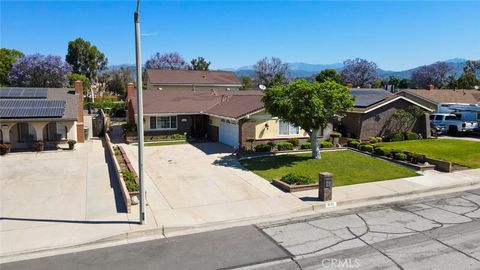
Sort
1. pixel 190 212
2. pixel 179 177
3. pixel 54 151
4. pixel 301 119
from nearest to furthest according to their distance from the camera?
pixel 190 212 → pixel 179 177 → pixel 301 119 → pixel 54 151

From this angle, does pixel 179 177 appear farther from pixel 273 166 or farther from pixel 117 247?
pixel 117 247

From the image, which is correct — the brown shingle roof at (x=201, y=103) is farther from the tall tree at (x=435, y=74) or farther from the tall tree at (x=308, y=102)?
the tall tree at (x=435, y=74)

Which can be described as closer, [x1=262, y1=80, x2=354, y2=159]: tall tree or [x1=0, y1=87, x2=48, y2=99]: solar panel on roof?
[x1=262, y1=80, x2=354, y2=159]: tall tree

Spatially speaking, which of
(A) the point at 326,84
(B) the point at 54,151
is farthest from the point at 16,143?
(A) the point at 326,84

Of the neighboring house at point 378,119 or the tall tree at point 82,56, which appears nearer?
the neighboring house at point 378,119

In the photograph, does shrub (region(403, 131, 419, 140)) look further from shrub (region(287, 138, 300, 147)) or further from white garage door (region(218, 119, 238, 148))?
white garage door (region(218, 119, 238, 148))

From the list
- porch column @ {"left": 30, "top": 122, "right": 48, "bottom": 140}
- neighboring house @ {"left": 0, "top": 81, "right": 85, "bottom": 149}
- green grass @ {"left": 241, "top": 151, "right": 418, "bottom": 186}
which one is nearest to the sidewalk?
green grass @ {"left": 241, "top": 151, "right": 418, "bottom": 186}

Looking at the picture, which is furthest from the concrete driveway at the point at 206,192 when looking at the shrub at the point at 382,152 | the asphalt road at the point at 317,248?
the shrub at the point at 382,152
